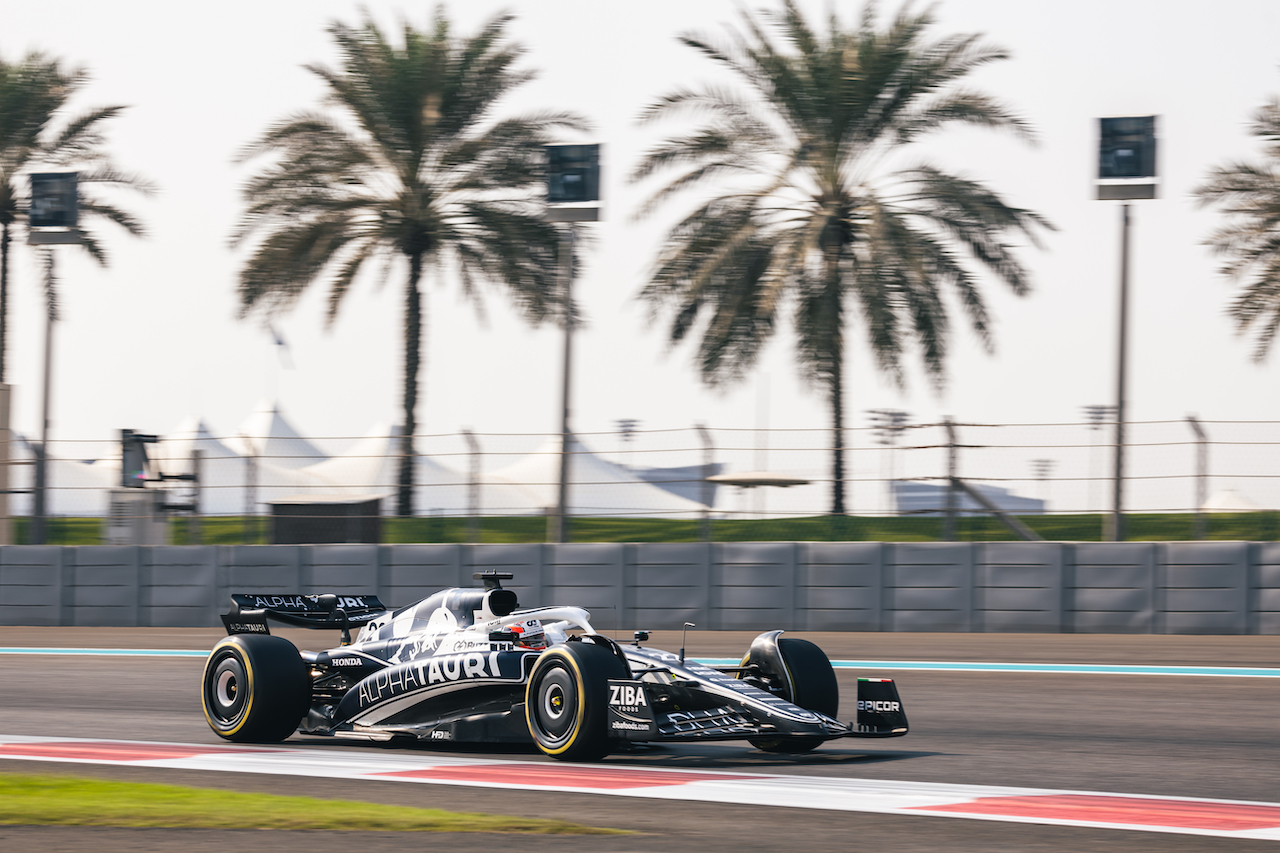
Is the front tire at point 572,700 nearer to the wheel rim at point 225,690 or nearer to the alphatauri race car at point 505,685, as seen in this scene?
the alphatauri race car at point 505,685

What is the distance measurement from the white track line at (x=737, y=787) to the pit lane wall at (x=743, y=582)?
8.98 metres

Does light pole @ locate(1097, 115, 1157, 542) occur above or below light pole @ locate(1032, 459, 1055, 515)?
above

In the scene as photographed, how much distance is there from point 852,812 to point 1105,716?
4448mm

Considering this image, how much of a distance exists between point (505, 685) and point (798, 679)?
1.56 meters

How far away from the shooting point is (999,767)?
7902 mm

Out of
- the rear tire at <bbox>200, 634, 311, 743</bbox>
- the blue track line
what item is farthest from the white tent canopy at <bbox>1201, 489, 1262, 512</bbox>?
the rear tire at <bbox>200, 634, 311, 743</bbox>

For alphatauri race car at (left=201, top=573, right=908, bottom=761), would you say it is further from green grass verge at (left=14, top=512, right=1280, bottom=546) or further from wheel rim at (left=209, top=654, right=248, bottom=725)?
green grass verge at (left=14, top=512, right=1280, bottom=546)

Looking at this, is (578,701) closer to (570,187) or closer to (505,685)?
(505,685)

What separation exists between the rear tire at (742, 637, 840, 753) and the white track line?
987mm

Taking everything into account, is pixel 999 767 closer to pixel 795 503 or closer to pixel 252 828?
pixel 252 828

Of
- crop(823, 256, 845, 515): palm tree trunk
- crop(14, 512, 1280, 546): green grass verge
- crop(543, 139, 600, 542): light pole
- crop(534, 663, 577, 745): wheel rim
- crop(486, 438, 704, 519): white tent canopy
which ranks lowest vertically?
crop(534, 663, 577, 745): wheel rim

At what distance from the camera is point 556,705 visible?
8.02 meters

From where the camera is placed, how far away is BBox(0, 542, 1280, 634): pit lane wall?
15812 millimetres

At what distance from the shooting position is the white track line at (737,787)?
6141 mm
